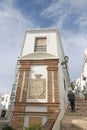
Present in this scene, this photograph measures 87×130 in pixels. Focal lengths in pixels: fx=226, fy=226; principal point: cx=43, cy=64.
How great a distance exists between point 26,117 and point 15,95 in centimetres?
180

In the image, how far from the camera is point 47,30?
61.2ft

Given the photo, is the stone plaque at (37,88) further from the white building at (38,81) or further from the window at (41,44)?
the window at (41,44)

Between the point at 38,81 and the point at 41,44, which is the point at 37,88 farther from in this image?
the point at 41,44

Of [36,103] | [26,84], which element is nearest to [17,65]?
[26,84]

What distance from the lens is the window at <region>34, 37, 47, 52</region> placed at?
17.9m

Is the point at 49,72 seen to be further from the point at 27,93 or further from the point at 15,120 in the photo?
the point at 15,120

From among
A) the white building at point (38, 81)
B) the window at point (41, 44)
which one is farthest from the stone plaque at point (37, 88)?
the window at point (41, 44)

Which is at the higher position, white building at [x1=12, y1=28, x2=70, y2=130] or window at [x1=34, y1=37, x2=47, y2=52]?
window at [x1=34, y1=37, x2=47, y2=52]

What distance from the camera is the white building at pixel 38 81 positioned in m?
15.0

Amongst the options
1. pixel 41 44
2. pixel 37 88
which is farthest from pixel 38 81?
pixel 41 44

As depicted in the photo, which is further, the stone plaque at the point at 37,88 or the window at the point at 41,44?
the window at the point at 41,44

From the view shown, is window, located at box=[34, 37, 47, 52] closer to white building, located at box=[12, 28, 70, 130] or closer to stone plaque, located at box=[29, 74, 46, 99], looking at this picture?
white building, located at box=[12, 28, 70, 130]

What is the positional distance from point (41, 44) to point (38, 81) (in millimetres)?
3494

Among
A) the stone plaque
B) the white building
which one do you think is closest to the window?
the white building
